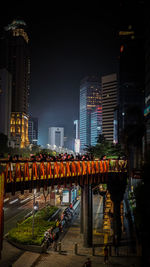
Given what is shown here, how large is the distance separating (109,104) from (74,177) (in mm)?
164413

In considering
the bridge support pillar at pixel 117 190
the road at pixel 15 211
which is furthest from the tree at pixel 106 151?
the bridge support pillar at pixel 117 190

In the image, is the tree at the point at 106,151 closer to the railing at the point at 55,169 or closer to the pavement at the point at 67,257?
the railing at the point at 55,169

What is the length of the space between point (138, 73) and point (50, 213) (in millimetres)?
103690

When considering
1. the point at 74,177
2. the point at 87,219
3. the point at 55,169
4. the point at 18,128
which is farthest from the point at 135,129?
the point at 18,128

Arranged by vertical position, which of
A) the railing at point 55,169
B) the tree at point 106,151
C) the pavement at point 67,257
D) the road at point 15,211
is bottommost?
the road at point 15,211

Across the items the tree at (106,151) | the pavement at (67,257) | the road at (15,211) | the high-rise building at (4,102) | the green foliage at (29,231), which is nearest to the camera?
the pavement at (67,257)

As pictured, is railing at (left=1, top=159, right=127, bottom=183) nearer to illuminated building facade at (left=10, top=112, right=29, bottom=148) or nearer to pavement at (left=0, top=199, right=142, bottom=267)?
pavement at (left=0, top=199, right=142, bottom=267)

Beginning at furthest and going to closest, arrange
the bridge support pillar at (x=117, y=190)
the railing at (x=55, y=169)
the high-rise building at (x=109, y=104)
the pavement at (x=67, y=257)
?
the high-rise building at (x=109, y=104) → the bridge support pillar at (x=117, y=190) → the pavement at (x=67, y=257) → the railing at (x=55, y=169)

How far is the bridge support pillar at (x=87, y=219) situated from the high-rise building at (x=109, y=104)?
6126 inches

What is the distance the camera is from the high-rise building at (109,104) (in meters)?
178

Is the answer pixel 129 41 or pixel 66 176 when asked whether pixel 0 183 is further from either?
pixel 129 41

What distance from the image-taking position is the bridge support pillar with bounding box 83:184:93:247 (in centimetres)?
2270

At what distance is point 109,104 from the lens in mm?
181500

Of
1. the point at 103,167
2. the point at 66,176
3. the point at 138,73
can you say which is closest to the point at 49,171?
the point at 66,176
